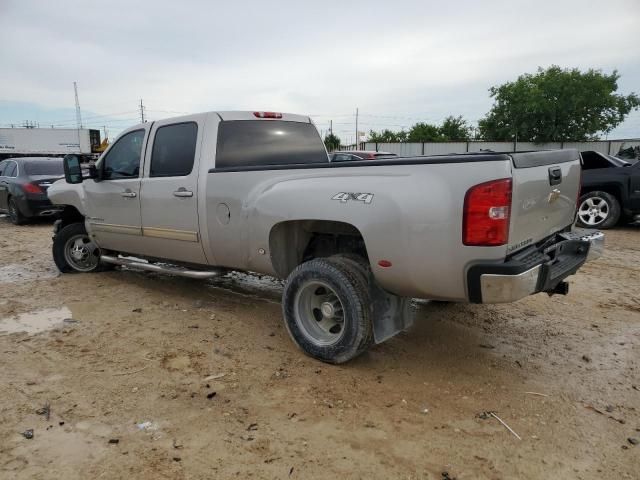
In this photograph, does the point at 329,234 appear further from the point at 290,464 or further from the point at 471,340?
the point at 290,464

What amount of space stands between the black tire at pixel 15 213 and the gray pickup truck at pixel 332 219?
638cm

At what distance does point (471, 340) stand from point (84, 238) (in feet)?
16.5

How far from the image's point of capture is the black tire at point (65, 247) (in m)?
6.18

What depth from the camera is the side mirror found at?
18.0ft

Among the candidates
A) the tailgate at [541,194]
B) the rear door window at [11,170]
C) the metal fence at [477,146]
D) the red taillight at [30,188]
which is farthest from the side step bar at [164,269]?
the metal fence at [477,146]

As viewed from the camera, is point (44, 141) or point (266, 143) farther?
point (44, 141)

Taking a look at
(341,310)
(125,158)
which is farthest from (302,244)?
(125,158)

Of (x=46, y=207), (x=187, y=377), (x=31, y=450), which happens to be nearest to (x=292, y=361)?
(x=187, y=377)

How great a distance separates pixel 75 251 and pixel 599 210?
920 centimetres

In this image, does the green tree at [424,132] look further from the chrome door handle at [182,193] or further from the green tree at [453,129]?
the chrome door handle at [182,193]

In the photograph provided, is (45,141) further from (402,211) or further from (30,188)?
(402,211)

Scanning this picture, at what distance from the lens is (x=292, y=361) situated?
3.61 metres

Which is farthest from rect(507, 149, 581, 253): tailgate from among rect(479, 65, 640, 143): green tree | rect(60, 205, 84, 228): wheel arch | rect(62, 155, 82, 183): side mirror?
rect(479, 65, 640, 143): green tree

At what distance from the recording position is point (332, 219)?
3.26 meters
